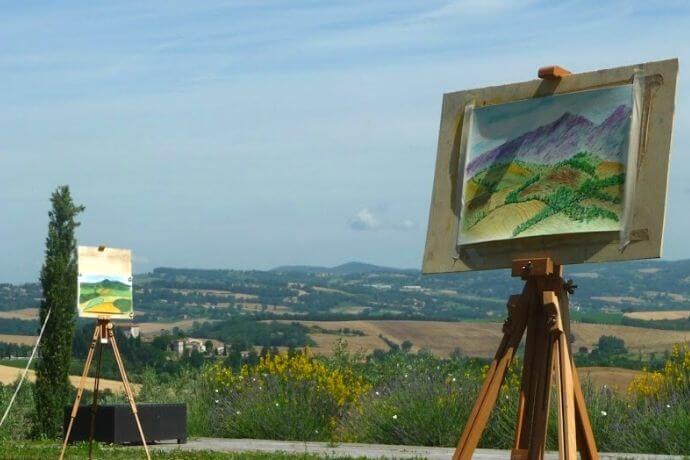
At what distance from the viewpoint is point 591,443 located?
303 inches

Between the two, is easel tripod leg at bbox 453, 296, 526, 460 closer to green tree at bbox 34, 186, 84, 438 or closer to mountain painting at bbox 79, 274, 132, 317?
mountain painting at bbox 79, 274, 132, 317

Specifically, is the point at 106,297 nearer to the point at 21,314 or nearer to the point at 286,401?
the point at 286,401

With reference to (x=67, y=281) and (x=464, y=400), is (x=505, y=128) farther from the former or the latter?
(x=67, y=281)

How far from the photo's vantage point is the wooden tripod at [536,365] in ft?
24.6

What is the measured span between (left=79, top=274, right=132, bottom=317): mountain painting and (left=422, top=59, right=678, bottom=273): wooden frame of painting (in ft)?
17.6

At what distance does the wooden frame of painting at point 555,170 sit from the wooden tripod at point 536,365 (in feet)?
0.61

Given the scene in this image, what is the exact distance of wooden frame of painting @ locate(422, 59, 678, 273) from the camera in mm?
7547

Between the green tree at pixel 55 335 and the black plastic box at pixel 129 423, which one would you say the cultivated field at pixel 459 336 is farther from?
the black plastic box at pixel 129 423

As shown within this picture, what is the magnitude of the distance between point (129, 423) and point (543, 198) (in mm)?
8910

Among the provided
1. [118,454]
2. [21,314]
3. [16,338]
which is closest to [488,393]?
[118,454]

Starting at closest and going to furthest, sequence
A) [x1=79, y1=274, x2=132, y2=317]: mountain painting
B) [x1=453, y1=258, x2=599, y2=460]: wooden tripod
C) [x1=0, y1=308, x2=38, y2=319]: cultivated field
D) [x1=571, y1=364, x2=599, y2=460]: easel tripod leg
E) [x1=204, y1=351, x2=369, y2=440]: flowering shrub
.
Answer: [x1=453, y1=258, x2=599, y2=460]: wooden tripod < [x1=571, y1=364, x2=599, y2=460]: easel tripod leg < [x1=79, y1=274, x2=132, y2=317]: mountain painting < [x1=204, y1=351, x2=369, y2=440]: flowering shrub < [x1=0, y1=308, x2=38, y2=319]: cultivated field

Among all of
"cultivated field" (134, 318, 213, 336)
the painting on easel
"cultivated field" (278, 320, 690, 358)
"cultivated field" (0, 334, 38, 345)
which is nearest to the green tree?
the painting on easel

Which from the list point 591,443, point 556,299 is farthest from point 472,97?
point 591,443

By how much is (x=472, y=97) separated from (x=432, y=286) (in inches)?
6691
